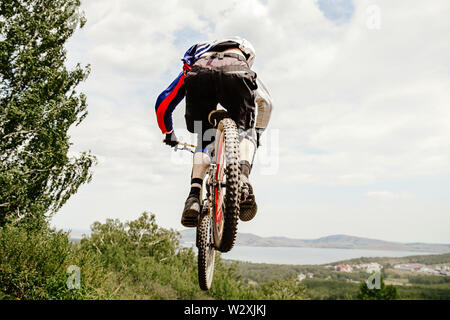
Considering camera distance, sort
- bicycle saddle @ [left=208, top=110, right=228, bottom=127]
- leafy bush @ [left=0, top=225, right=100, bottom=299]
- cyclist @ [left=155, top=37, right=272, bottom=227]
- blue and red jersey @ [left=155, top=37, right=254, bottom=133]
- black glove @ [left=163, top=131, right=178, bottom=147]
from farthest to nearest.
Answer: leafy bush @ [left=0, top=225, right=100, bottom=299] < black glove @ [left=163, top=131, right=178, bottom=147] < bicycle saddle @ [left=208, top=110, right=228, bottom=127] < blue and red jersey @ [left=155, top=37, right=254, bottom=133] < cyclist @ [left=155, top=37, right=272, bottom=227]

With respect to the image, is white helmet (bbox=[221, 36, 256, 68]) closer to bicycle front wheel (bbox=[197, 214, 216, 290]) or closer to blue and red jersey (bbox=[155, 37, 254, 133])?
blue and red jersey (bbox=[155, 37, 254, 133])

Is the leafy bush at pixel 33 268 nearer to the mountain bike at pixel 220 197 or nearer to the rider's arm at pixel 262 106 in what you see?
the mountain bike at pixel 220 197

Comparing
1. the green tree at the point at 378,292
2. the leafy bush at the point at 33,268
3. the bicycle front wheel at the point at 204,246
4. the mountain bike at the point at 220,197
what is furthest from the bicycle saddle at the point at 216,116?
the green tree at the point at 378,292

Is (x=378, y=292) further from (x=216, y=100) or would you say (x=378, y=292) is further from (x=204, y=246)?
(x=216, y=100)

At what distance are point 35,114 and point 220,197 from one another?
55.8 feet

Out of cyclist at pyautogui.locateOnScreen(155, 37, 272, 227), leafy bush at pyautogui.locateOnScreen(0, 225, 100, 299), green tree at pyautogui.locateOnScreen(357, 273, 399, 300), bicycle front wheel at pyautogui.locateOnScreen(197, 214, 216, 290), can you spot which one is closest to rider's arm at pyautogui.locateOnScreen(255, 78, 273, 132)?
cyclist at pyautogui.locateOnScreen(155, 37, 272, 227)

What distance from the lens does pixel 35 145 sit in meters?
17.2

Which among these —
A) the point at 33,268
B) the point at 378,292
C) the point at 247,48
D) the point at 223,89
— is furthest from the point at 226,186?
the point at 378,292

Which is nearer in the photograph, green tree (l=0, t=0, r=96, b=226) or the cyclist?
the cyclist

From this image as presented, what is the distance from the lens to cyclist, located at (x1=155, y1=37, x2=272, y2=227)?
2279mm

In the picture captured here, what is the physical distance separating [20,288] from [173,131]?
1354 cm

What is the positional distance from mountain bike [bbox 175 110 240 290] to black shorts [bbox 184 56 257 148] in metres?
0.10
